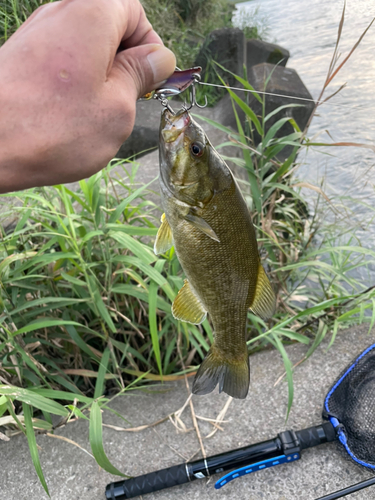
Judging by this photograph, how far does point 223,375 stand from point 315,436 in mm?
811

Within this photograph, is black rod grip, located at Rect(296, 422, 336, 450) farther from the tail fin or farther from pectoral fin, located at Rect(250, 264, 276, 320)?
pectoral fin, located at Rect(250, 264, 276, 320)

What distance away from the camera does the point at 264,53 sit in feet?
25.9

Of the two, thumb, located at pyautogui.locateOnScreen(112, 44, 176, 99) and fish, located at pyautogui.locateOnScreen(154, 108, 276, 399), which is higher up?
thumb, located at pyautogui.locateOnScreen(112, 44, 176, 99)

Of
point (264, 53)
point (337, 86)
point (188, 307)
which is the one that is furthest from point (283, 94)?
point (188, 307)

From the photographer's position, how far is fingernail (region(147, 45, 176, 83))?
1.12 meters

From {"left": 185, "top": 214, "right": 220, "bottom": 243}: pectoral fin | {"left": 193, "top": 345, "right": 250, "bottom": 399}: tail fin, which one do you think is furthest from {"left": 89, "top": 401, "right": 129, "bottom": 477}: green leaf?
{"left": 185, "top": 214, "right": 220, "bottom": 243}: pectoral fin

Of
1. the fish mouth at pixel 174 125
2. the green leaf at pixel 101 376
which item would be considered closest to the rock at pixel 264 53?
the green leaf at pixel 101 376

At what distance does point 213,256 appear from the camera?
51.9 inches

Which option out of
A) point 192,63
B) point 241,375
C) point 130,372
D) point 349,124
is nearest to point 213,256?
point 241,375

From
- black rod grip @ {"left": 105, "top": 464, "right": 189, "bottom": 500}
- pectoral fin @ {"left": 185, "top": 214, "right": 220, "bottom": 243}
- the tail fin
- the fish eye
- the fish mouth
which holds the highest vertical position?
the fish mouth

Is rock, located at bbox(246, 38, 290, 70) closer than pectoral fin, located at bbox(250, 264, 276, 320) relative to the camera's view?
No

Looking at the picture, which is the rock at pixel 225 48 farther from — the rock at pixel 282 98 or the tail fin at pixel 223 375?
the tail fin at pixel 223 375

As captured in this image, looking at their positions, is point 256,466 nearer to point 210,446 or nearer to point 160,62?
point 210,446

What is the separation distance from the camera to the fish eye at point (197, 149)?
1.22 metres
